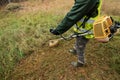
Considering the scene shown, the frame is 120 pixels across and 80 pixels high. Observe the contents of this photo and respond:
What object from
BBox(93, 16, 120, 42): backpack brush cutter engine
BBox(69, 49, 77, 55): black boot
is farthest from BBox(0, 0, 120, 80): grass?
BBox(93, 16, 120, 42): backpack brush cutter engine

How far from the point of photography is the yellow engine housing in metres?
3.63

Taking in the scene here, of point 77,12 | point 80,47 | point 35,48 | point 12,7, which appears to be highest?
point 77,12

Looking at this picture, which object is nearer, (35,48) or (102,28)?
(102,28)

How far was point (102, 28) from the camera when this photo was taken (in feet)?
11.9

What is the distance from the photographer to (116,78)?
4430 mm

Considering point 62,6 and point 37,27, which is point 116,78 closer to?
point 37,27

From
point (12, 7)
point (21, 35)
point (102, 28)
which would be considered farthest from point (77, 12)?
point (12, 7)

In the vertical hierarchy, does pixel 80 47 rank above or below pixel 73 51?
above

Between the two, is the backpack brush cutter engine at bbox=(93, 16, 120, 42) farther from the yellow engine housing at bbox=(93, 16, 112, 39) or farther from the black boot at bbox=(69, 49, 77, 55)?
the black boot at bbox=(69, 49, 77, 55)

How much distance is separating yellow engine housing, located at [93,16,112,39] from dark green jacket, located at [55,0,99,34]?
24 cm

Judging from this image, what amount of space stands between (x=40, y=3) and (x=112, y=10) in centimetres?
224

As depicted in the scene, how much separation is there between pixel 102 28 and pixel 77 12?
1.49 ft

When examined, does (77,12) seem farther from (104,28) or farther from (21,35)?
(21,35)

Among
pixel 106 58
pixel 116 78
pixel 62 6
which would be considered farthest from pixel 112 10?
pixel 116 78
